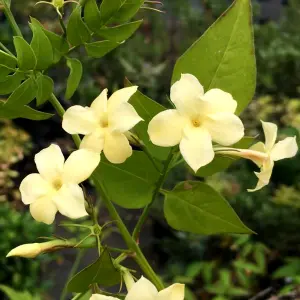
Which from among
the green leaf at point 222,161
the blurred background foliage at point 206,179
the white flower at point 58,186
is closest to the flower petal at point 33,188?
the white flower at point 58,186

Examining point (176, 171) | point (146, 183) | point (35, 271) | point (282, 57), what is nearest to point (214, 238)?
point (176, 171)

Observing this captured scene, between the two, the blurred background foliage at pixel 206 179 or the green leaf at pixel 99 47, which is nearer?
the green leaf at pixel 99 47

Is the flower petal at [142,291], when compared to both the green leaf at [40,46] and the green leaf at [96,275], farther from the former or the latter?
the green leaf at [40,46]

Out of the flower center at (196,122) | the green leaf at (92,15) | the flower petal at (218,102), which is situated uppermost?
the green leaf at (92,15)

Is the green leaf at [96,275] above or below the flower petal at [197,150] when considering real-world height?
below

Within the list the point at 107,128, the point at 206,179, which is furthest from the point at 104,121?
the point at 206,179
